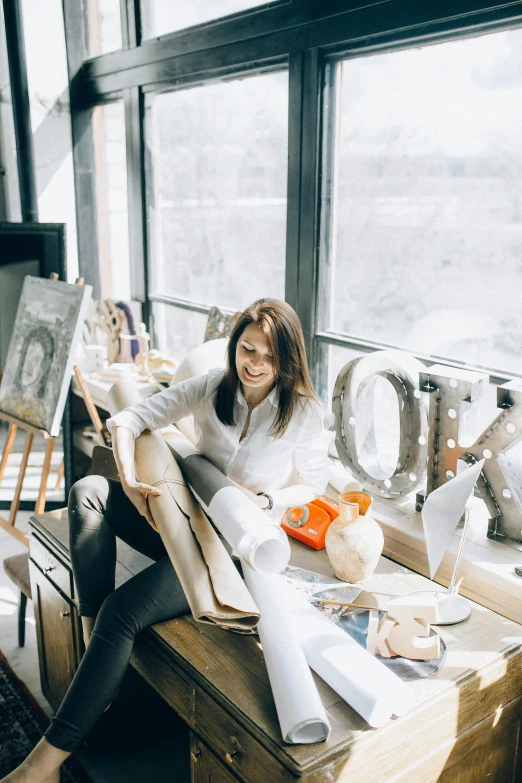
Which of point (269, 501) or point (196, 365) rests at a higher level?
point (196, 365)

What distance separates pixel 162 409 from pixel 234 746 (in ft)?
2.90

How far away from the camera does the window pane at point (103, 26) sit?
3.54m

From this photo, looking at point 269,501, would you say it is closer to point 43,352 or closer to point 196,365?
point 196,365

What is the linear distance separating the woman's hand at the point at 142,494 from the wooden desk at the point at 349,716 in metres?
0.25

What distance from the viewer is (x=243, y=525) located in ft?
4.90

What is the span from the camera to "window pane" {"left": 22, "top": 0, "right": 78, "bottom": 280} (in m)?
3.70

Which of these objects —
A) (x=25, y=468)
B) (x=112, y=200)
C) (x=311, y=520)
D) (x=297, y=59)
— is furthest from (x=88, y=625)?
(x=112, y=200)

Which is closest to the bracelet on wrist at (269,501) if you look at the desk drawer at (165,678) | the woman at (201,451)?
the woman at (201,451)

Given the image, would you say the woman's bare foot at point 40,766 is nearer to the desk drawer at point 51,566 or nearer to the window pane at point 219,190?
the desk drawer at point 51,566

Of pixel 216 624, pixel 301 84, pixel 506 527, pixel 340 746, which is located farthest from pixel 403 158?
pixel 340 746

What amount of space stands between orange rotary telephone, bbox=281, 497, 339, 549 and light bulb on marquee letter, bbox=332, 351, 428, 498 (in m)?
0.21

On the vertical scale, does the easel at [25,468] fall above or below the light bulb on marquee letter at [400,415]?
below

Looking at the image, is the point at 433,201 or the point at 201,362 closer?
the point at 433,201

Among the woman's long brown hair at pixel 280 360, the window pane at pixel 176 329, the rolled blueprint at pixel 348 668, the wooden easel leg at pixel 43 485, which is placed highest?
the woman's long brown hair at pixel 280 360
